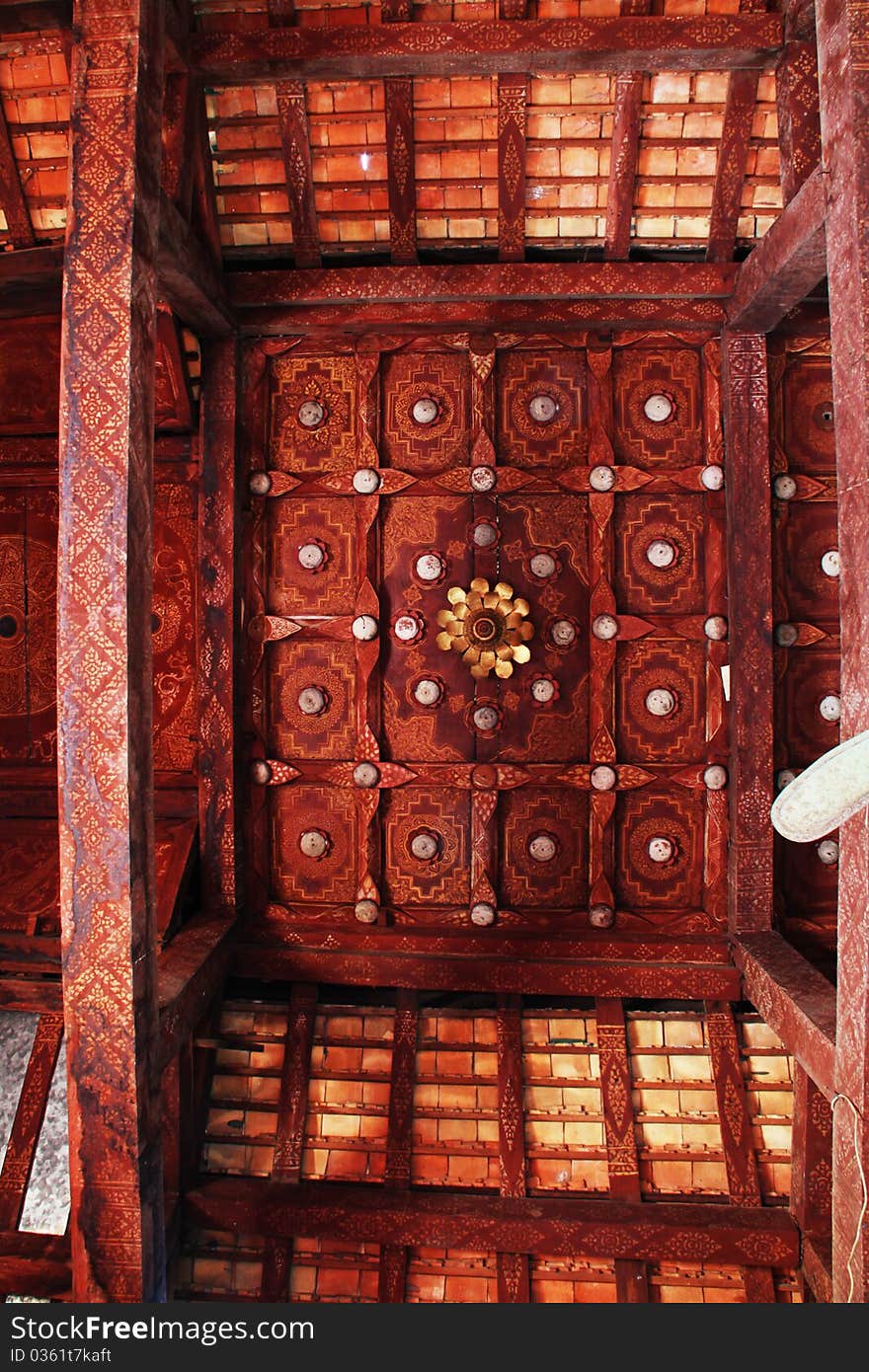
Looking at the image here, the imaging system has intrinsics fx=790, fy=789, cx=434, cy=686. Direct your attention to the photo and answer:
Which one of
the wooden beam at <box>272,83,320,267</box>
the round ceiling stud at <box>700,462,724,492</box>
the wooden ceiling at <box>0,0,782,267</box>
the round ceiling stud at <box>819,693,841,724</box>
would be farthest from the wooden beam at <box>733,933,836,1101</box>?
the wooden beam at <box>272,83,320,267</box>

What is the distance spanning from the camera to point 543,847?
529cm

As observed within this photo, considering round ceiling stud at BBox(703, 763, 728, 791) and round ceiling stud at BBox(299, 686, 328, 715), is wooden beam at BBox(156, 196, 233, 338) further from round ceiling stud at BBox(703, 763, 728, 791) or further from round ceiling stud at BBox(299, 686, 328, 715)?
round ceiling stud at BBox(703, 763, 728, 791)

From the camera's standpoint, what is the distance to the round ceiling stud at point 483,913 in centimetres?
524

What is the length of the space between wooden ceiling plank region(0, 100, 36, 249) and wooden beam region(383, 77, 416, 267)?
2204 millimetres

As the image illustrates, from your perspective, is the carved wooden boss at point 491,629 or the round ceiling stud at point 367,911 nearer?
the carved wooden boss at point 491,629

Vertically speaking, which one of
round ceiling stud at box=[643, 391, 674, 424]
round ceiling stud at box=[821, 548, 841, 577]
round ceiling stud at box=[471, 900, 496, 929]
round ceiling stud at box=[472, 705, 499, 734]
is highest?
round ceiling stud at box=[643, 391, 674, 424]

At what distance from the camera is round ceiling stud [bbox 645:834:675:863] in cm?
524

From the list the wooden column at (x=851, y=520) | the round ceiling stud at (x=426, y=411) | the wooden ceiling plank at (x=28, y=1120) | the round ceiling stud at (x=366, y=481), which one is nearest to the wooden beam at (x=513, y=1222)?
the wooden ceiling plank at (x=28, y=1120)

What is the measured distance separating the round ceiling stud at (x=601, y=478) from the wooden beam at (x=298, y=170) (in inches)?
87.9

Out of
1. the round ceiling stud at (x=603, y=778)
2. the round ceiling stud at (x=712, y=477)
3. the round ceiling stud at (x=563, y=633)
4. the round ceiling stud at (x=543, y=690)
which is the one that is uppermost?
the round ceiling stud at (x=712, y=477)

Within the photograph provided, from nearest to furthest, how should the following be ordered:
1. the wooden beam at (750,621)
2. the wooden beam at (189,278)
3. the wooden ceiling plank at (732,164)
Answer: the wooden beam at (189,278), the wooden ceiling plank at (732,164), the wooden beam at (750,621)

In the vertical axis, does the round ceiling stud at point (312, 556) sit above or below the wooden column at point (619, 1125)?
above

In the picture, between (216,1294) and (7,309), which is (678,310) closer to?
(7,309)

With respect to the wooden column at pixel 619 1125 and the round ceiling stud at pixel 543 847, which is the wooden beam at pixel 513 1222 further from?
the round ceiling stud at pixel 543 847
